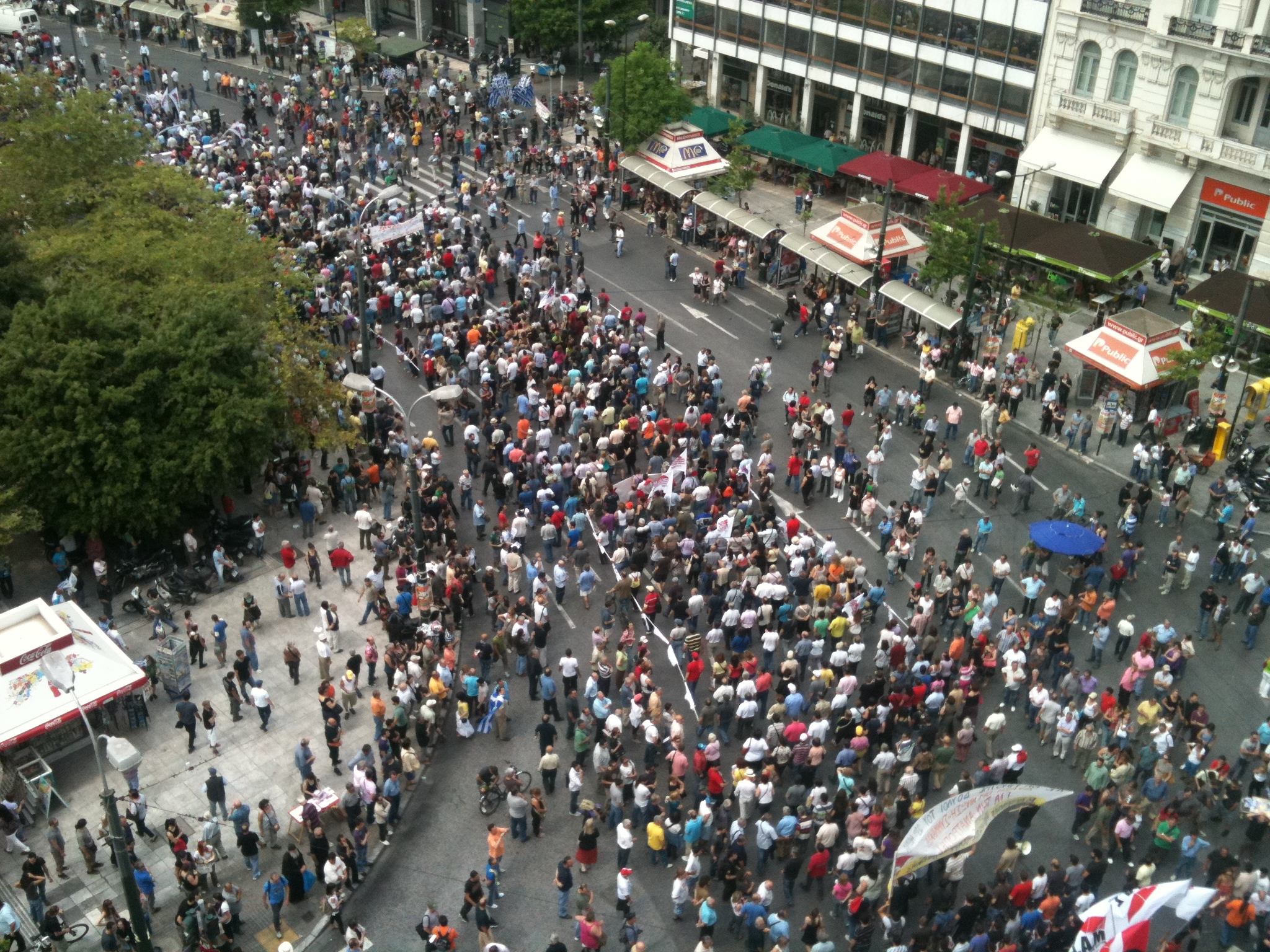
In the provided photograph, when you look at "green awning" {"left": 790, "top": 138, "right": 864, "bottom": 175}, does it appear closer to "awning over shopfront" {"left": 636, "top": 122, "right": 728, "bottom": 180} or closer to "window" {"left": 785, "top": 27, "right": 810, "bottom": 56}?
"awning over shopfront" {"left": 636, "top": 122, "right": 728, "bottom": 180}

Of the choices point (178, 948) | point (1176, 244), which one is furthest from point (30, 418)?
point (1176, 244)

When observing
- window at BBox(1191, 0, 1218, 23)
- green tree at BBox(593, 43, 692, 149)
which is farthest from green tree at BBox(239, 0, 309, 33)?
window at BBox(1191, 0, 1218, 23)

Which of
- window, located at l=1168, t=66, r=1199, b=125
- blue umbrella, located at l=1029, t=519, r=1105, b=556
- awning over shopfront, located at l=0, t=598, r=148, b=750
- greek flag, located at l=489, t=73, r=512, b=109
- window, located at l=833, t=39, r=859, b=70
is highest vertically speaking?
window, located at l=1168, t=66, r=1199, b=125

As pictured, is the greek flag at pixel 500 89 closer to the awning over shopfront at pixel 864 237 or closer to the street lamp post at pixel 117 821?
the awning over shopfront at pixel 864 237

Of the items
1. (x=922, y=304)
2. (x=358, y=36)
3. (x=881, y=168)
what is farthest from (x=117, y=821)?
(x=358, y=36)

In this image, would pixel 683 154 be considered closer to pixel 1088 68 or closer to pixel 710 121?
pixel 710 121

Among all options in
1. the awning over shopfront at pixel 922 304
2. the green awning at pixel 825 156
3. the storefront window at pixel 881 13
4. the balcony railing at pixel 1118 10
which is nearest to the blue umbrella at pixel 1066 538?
the awning over shopfront at pixel 922 304

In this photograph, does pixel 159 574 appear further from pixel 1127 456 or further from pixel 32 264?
pixel 1127 456
